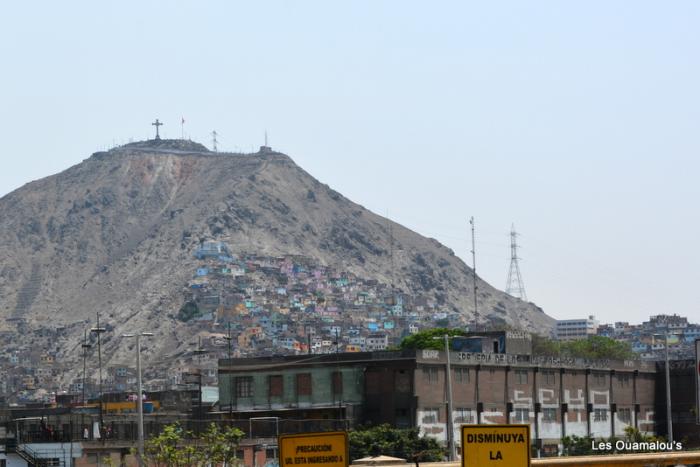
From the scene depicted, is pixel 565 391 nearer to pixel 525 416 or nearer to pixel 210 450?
pixel 525 416

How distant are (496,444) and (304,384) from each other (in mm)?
86696

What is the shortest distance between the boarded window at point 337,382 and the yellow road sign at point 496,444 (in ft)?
277

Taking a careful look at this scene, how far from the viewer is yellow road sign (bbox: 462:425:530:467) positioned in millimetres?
19281

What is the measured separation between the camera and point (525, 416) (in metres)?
110

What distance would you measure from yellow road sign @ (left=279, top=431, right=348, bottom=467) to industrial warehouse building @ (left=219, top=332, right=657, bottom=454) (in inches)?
2883

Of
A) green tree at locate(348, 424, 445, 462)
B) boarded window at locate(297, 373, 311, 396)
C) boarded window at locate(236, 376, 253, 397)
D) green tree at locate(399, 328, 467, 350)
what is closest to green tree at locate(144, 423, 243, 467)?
green tree at locate(348, 424, 445, 462)

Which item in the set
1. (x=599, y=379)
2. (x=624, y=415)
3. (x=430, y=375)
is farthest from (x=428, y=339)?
(x=430, y=375)

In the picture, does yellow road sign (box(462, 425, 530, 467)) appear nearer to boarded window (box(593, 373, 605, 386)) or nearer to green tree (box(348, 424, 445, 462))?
green tree (box(348, 424, 445, 462))

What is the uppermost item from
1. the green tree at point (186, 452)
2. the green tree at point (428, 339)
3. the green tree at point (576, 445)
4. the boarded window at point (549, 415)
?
the green tree at point (428, 339)

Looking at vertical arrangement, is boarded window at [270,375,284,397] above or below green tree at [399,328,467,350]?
below

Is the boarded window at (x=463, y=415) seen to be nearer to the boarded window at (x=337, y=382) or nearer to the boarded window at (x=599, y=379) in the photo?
the boarded window at (x=337, y=382)

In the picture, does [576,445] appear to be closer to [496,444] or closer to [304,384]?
[304,384]

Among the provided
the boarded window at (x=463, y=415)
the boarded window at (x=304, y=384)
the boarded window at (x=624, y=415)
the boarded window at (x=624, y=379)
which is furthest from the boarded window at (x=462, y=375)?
the boarded window at (x=624, y=379)

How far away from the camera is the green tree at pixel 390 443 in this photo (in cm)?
8775
